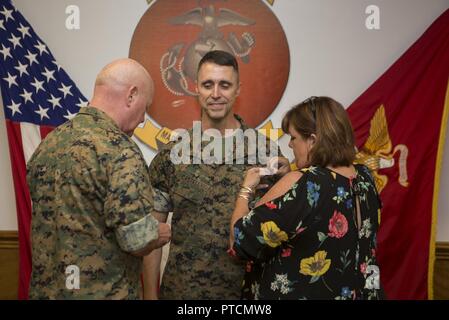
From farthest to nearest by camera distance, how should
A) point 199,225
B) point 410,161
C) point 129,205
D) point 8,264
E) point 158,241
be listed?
point 8,264, point 410,161, point 199,225, point 158,241, point 129,205

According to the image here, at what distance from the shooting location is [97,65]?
10.9ft

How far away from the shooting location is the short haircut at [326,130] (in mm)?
1725

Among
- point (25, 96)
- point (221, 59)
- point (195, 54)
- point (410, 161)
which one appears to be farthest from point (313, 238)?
point (25, 96)

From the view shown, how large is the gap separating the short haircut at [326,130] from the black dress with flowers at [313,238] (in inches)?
1.9

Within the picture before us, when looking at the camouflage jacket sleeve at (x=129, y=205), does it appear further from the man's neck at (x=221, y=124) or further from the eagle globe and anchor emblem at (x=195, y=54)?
the eagle globe and anchor emblem at (x=195, y=54)

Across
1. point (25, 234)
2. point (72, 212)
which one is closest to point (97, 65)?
point (25, 234)

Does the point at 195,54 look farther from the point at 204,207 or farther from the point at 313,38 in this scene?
the point at 204,207

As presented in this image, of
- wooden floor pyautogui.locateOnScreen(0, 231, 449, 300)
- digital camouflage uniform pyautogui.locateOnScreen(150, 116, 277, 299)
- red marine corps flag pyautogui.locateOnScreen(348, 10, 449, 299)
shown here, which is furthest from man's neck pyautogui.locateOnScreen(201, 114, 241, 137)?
wooden floor pyautogui.locateOnScreen(0, 231, 449, 300)

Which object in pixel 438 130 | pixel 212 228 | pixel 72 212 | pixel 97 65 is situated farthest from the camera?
pixel 97 65

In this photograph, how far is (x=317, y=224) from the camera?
5.51 feet

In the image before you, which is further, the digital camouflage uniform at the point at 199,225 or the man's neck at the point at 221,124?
the man's neck at the point at 221,124

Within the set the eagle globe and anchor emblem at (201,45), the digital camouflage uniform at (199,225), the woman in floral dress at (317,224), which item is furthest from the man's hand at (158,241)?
the eagle globe and anchor emblem at (201,45)

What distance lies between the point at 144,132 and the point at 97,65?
0.53 metres

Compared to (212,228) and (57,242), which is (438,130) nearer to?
(212,228)
